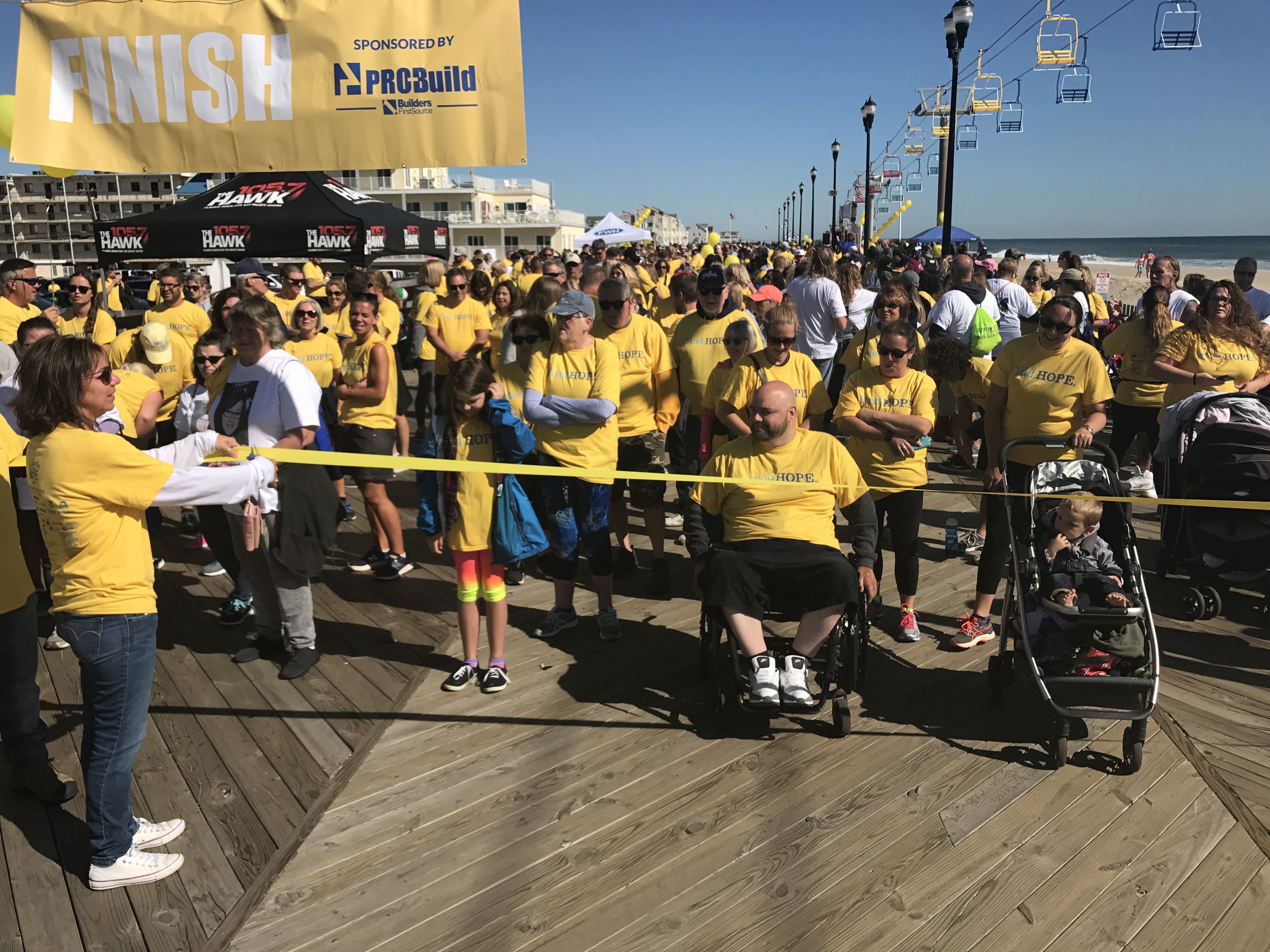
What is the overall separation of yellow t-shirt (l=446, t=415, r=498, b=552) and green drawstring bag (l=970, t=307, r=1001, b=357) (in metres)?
4.78

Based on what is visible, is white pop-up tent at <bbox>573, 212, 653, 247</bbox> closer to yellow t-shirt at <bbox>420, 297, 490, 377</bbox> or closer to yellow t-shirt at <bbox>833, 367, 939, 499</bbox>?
yellow t-shirt at <bbox>420, 297, 490, 377</bbox>

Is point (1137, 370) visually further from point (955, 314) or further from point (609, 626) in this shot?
point (609, 626)

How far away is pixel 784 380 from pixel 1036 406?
53.8 inches

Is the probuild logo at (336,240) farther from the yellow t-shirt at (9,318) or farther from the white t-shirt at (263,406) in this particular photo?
the white t-shirt at (263,406)

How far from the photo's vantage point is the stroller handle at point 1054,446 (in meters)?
4.25

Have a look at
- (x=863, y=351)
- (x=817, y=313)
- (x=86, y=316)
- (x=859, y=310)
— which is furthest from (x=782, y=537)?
(x=86, y=316)

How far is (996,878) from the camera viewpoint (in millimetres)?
2906

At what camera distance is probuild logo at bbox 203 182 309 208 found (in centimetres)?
823

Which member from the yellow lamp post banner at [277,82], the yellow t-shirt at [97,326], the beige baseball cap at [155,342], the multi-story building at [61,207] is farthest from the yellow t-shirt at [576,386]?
the multi-story building at [61,207]

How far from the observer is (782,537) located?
12.7ft

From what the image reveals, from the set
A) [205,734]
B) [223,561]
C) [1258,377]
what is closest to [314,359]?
[223,561]

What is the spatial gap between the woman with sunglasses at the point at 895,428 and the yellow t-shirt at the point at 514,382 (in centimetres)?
179

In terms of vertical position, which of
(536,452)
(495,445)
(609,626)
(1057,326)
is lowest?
(609,626)

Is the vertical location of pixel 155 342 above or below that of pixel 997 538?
above
